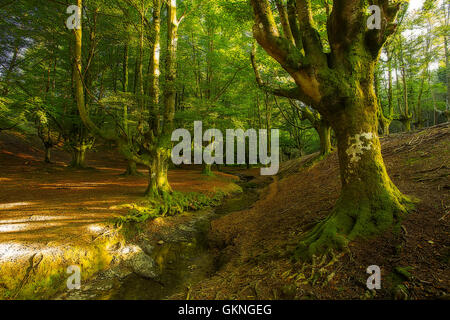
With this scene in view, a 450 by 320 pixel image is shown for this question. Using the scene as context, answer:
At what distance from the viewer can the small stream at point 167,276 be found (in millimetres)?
3568

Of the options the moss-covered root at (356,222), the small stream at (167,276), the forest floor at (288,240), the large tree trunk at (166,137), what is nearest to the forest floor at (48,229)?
the forest floor at (288,240)

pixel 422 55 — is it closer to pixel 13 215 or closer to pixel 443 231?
pixel 443 231

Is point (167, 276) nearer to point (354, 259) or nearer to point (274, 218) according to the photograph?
point (274, 218)

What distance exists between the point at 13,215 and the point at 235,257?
19.1 ft

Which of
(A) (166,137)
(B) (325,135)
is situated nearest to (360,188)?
(A) (166,137)

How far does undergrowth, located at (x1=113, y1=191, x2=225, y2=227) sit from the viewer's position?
20.2 feet

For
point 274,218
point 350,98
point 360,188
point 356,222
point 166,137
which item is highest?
point 350,98

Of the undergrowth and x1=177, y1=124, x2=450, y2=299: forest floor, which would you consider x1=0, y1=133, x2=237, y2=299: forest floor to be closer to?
the undergrowth

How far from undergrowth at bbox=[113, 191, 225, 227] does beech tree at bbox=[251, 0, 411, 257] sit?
4.76 m

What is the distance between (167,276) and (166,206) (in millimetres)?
3616

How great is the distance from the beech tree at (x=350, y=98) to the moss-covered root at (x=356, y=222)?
0.05 feet

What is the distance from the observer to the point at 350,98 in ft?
11.4

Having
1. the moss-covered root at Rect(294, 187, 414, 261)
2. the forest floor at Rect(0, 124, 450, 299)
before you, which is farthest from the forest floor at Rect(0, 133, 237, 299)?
the moss-covered root at Rect(294, 187, 414, 261)
